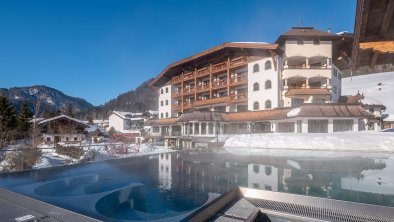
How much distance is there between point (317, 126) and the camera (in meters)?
24.1

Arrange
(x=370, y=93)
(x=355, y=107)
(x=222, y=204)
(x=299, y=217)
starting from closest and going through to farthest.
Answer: (x=299, y=217) < (x=222, y=204) < (x=355, y=107) < (x=370, y=93)

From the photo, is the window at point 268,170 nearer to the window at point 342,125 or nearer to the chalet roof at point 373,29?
the chalet roof at point 373,29

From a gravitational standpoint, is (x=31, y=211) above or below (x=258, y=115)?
below

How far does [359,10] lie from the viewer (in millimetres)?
2838

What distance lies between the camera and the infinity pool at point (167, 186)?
516 centimetres

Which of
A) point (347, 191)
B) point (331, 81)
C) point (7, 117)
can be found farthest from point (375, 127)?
point (7, 117)

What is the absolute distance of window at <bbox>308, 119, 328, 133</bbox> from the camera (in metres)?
24.0

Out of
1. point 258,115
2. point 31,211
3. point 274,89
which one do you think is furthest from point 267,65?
point 31,211

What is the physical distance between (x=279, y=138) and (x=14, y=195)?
63.3 ft

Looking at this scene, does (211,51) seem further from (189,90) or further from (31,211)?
(31,211)

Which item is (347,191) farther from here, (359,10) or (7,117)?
(7,117)

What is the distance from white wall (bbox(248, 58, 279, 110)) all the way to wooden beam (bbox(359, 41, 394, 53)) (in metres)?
24.7

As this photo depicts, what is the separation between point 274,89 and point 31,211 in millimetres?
26250

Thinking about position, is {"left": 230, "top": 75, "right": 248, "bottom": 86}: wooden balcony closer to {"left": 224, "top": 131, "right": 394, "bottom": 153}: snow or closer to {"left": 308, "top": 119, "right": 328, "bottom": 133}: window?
{"left": 308, "top": 119, "right": 328, "bottom": 133}: window
